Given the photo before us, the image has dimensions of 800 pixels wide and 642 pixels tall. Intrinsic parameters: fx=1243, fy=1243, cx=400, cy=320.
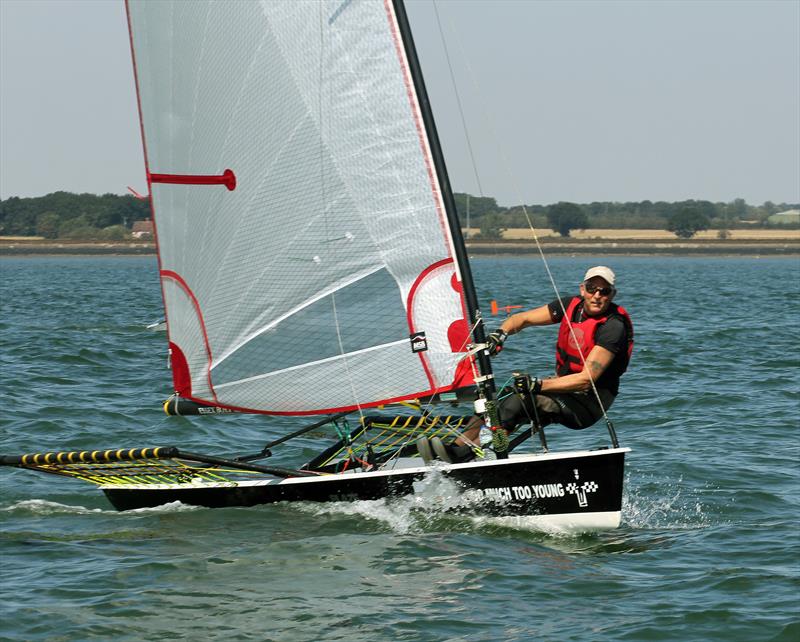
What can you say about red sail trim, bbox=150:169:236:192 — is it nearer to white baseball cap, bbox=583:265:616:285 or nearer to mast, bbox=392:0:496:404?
mast, bbox=392:0:496:404

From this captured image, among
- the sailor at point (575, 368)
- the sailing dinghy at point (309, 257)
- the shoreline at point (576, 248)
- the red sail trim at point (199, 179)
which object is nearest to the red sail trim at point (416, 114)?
the sailing dinghy at point (309, 257)

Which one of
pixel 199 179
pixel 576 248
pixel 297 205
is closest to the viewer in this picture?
pixel 297 205

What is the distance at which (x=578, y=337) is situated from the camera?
8.16 m

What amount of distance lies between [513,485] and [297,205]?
7.46 ft

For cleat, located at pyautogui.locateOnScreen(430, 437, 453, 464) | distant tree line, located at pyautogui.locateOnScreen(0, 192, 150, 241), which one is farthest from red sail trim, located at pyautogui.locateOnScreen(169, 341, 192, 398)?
distant tree line, located at pyautogui.locateOnScreen(0, 192, 150, 241)

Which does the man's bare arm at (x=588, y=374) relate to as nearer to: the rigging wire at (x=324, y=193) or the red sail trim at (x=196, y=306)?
the rigging wire at (x=324, y=193)

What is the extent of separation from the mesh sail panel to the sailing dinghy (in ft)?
0.04

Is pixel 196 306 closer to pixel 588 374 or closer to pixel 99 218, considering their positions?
pixel 588 374

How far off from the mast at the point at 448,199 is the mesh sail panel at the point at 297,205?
0.06 m

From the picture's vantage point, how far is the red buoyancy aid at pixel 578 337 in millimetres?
8086

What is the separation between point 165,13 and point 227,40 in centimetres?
48

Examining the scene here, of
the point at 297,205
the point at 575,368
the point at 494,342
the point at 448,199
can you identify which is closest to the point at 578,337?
the point at 575,368

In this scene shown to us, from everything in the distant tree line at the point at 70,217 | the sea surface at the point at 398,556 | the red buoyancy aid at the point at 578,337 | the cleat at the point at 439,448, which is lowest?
the sea surface at the point at 398,556

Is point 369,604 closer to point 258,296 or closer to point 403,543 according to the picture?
point 403,543
